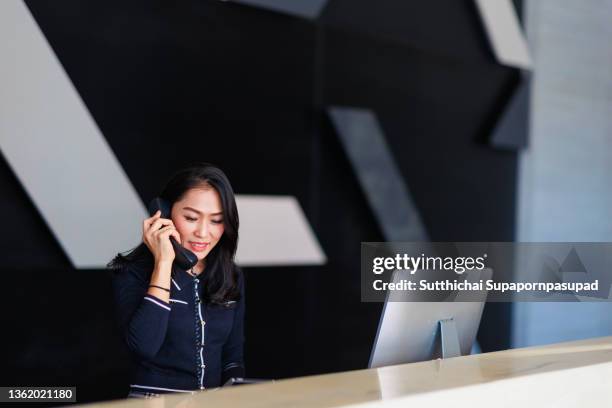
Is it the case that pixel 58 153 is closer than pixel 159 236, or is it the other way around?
pixel 159 236

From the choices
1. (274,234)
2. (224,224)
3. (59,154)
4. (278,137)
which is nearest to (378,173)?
(278,137)

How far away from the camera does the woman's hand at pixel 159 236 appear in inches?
72.9

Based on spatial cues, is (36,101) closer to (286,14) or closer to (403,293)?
(286,14)

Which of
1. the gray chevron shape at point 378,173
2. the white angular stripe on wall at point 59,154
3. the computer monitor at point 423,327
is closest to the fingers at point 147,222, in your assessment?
the computer monitor at point 423,327

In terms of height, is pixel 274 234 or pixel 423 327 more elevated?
pixel 274 234

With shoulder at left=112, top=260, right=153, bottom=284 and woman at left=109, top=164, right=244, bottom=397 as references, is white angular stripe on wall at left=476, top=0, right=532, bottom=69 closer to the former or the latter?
woman at left=109, top=164, right=244, bottom=397

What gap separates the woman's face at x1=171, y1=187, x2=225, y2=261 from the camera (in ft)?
6.47

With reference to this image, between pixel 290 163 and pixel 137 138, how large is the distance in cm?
81

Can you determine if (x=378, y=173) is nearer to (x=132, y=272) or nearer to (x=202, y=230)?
(x=202, y=230)

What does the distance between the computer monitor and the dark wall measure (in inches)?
61.0

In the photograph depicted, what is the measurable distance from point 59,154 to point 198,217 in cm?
105

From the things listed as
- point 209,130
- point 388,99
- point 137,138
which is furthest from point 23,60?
point 388,99

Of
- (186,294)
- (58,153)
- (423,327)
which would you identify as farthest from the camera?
(58,153)

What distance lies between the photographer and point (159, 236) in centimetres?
187
